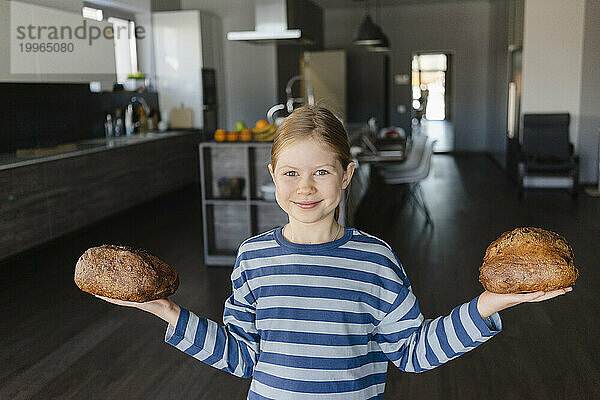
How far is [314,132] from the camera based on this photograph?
3.98 feet

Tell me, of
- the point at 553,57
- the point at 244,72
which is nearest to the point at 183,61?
the point at 244,72

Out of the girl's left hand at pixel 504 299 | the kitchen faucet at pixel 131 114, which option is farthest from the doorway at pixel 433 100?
the girl's left hand at pixel 504 299

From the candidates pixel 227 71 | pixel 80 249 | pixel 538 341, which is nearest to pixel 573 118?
pixel 227 71

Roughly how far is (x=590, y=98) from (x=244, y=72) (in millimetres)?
4804

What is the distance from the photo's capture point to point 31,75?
5406 mm

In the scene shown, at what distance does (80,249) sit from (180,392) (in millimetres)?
2982

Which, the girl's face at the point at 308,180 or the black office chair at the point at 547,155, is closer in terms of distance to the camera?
the girl's face at the point at 308,180

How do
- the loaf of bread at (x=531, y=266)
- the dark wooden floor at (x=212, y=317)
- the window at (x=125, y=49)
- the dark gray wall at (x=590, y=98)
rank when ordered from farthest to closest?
1. the dark gray wall at (x=590, y=98)
2. the window at (x=125, y=49)
3. the dark wooden floor at (x=212, y=317)
4. the loaf of bread at (x=531, y=266)

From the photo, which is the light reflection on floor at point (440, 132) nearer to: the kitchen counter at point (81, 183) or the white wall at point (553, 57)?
the white wall at point (553, 57)

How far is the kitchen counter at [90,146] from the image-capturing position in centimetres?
500

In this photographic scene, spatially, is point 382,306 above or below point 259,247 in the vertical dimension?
below

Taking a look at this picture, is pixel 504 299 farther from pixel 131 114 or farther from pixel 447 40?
pixel 447 40

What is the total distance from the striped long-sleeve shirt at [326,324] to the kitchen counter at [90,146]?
394 centimetres

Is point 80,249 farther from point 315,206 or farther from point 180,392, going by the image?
point 315,206
